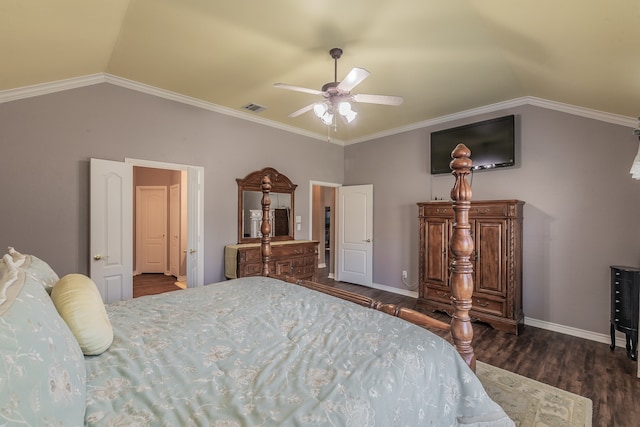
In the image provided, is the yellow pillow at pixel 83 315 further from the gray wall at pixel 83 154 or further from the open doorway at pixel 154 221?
the open doorway at pixel 154 221

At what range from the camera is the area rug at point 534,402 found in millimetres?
2025

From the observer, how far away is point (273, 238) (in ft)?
15.9

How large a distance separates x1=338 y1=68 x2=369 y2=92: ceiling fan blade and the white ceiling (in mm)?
485

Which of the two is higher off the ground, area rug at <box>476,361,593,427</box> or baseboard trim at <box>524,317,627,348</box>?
baseboard trim at <box>524,317,627,348</box>

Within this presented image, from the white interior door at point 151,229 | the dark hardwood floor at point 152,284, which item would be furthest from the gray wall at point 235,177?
the white interior door at point 151,229

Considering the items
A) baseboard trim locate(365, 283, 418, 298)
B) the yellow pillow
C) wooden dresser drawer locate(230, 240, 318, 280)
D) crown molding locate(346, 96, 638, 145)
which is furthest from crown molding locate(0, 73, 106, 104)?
baseboard trim locate(365, 283, 418, 298)

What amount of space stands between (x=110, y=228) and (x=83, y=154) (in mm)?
855

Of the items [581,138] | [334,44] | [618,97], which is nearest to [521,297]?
[581,138]

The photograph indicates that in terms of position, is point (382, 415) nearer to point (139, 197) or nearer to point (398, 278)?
point (398, 278)

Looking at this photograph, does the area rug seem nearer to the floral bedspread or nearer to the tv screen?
the floral bedspread

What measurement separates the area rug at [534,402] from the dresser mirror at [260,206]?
134 inches

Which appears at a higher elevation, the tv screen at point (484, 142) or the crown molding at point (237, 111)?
the crown molding at point (237, 111)

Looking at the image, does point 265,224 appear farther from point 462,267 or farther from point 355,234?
point 355,234

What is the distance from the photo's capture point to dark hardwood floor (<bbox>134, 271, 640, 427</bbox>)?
7.09 ft
